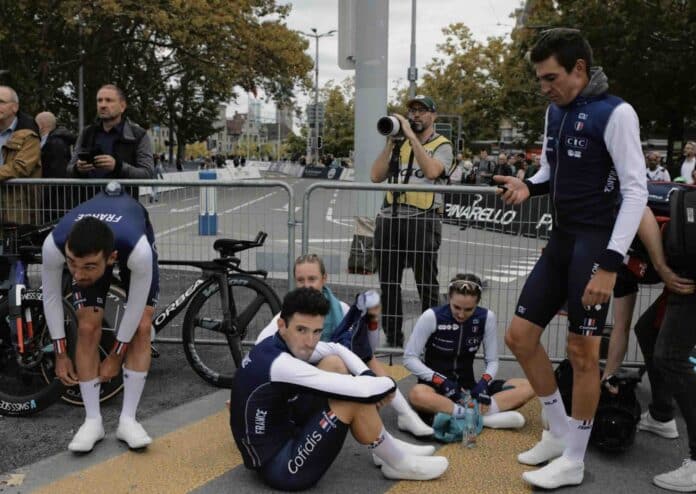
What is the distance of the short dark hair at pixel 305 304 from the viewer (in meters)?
3.46

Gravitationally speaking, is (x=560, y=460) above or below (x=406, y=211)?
below

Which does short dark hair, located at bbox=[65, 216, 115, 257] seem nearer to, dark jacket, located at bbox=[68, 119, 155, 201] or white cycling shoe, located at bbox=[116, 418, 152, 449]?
white cycling shoe, located at bbox=[116, 418, 152, 449]

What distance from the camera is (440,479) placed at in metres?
3.77

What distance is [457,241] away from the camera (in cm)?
544

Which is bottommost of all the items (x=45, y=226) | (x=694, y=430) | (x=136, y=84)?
(x=694, y=430)

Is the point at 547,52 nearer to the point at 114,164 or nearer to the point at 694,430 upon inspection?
the point at 694,430

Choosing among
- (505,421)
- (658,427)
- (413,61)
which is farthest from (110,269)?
(413,61)

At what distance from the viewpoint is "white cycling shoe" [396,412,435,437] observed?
4.30 meters

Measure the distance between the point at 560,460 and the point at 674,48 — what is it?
23.6 meters

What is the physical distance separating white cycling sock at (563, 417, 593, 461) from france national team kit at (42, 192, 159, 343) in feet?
7.87

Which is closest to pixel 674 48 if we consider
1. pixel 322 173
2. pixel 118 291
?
pixel 118 291

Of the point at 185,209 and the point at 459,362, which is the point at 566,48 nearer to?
the point at 459,362

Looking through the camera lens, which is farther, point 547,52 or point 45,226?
point 45,226

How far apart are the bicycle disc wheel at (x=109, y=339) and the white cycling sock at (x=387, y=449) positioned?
1874 mm
